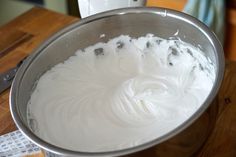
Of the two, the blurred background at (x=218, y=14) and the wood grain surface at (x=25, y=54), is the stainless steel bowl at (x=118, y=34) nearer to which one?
the wood grain surface at (x=25, y=54)

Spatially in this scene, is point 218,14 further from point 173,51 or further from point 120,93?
point 120,93

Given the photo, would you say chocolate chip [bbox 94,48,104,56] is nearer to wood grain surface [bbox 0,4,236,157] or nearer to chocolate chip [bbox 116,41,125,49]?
chocolate chip [bbox 116,41,125,49]

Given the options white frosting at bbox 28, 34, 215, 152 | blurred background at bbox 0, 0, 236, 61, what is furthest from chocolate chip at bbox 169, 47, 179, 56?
blurred background at bbox 0, 0, 236, 61

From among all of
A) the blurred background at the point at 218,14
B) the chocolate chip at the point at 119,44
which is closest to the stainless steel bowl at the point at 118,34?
the chocolate chip at the point at 119,44

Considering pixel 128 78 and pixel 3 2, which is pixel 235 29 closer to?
pixel 128 78

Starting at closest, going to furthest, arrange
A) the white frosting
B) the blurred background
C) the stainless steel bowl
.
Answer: the stainless steel bowl
the white frosting
the blurred background

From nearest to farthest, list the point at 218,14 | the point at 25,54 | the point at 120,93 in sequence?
the point at 120,93 → the point at 25,54 → the point at 218,14

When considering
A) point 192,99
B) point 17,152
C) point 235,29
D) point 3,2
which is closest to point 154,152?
point 192,99

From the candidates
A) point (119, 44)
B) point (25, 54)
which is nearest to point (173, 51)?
point (119, 44)
